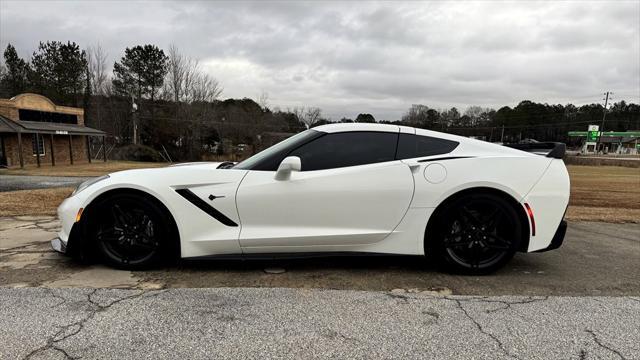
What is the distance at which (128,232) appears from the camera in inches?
139

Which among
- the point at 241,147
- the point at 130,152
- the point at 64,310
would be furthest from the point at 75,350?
the point at 241,147

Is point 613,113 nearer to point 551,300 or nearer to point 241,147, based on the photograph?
point 241,147

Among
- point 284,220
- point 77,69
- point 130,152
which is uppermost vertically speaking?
point 77,69

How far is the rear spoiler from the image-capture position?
3.73 meters

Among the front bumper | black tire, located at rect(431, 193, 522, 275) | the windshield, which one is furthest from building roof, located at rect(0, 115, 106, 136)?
black tire, located at rect(431, 193, 522, 275)

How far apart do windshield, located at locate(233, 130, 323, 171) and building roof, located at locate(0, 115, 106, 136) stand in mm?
27914

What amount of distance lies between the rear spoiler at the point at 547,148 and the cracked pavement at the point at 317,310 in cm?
114

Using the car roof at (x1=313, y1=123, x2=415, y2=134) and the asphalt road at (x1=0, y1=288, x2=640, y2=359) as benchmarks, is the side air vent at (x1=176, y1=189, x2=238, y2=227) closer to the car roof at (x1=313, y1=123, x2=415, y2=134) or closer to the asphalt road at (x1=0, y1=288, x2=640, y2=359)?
the asphalt road at (x1=0, y1=288, x2=640, y2=359)

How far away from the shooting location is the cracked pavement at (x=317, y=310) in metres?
2.33

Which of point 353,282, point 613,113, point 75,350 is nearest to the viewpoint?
point 75,350

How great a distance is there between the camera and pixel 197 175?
353cm

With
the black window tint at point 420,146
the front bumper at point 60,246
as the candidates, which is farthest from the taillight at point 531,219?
the front bumper at point 60,246

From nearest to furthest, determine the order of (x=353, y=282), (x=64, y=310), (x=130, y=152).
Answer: (x=64, y=310) < (x=353, y=282) < (x=130, y=152)

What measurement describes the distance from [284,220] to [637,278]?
3344mm
